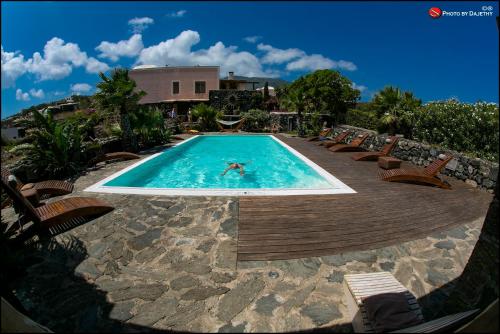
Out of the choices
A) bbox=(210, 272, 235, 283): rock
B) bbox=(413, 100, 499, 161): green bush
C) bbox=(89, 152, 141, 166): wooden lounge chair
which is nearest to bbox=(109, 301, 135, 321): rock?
bbox=(210, 272, 235, 283): rock

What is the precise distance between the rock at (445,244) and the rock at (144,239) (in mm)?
4951

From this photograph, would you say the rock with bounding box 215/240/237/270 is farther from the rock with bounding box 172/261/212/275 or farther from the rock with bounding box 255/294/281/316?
the rock with bounding box 255/294/281/316

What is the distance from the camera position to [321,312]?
3107mm

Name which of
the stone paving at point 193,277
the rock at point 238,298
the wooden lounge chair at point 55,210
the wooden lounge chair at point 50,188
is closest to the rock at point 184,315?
the stone paving at point 193,277

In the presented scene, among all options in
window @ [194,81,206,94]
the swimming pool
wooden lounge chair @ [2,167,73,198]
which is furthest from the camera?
window @ [194,81,206,94]

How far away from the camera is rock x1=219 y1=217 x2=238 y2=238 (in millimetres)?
4742

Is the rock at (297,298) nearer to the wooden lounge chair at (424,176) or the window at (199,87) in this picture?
the wooden lounge chair at (424,176)

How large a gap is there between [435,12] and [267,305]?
625 cm

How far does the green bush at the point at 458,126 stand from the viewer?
7879mm

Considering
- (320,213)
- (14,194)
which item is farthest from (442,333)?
(14,194)

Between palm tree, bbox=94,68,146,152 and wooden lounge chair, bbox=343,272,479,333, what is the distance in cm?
1328

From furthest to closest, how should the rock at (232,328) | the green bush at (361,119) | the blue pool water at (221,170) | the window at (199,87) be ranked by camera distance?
the window at (199,87) → the green bush at (361,119) → the blue pool water at (221,170) → the rock at (232,328)

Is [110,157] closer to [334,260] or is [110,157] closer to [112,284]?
[112,284]

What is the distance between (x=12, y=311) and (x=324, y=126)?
2084cm
